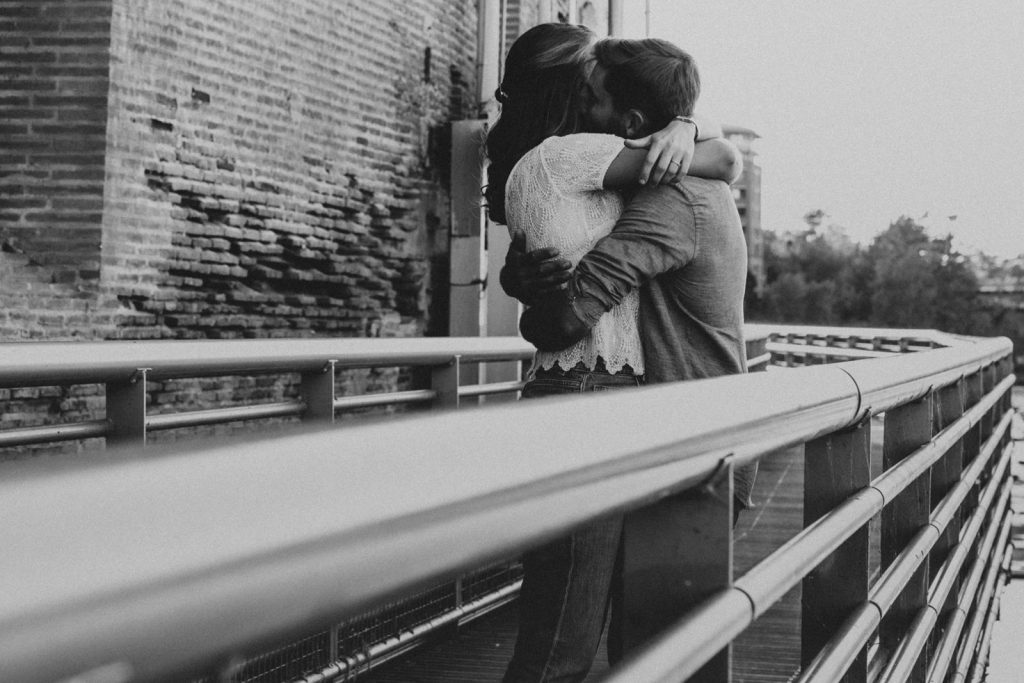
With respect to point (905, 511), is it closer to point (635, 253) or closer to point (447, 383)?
point (635, 253)

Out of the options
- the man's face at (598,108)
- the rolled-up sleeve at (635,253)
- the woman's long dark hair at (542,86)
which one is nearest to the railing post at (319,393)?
the woman's long dark hair at (542,86)

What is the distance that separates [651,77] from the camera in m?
2.16

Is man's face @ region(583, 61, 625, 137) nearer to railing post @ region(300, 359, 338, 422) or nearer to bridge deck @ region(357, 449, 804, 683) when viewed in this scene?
railing post @ region(300, 359, 338, 422)

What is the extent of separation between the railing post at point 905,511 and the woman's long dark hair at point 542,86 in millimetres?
945

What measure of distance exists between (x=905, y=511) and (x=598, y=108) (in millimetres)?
1150

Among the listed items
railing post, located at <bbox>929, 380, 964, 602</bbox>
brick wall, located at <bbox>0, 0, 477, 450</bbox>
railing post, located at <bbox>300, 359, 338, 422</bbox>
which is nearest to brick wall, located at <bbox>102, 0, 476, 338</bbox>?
brick wall, located at <bbox>0, 0, 477, 450</bbox>

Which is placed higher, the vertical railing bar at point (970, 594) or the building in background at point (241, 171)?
the building in background at point (241, 171)

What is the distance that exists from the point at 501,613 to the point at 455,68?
6979 mm

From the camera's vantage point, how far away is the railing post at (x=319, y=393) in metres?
3.34

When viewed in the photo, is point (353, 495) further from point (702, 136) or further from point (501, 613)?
point (501, 613)

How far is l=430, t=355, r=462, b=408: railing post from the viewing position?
3957mm

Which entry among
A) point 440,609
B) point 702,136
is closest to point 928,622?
point 702,136

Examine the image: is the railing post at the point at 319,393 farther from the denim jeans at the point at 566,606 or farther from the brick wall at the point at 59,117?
the brick wall at the point at 59,117

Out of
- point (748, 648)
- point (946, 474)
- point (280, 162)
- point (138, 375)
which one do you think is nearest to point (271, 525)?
point (138, 375)
